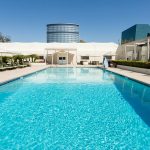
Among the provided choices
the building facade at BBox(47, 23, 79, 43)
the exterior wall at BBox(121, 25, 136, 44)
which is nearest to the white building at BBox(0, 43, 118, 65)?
the exterior wall at BBox(121, 25, 136, 44)

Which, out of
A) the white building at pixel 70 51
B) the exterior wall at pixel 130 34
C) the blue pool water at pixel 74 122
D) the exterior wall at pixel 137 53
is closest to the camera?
the blue pool water at pixel 74 122

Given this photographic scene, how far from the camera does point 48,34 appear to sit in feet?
632

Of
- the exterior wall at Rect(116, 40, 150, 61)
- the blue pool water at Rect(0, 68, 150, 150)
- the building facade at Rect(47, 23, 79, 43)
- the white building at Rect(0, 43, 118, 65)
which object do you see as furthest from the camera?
the building facade at Rect(47, 23, 79, 43)

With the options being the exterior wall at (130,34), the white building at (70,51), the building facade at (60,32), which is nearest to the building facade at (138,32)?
the exterior wall at (130,34)

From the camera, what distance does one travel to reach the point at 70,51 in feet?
148

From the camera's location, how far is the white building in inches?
1759

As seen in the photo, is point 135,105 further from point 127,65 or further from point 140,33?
point 140,33

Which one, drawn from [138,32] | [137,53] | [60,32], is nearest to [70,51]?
[137,53]

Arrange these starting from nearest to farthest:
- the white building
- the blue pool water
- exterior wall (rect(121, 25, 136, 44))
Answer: the blue pool water, the white building, exterior wall (rect(121, 25, 136, 44))

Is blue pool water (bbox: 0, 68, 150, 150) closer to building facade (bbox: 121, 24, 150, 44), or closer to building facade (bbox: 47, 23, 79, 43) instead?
building facade (bbox: 121, 24, 150, 44)

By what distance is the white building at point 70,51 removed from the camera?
44.7m

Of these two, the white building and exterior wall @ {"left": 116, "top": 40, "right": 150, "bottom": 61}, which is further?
the white building

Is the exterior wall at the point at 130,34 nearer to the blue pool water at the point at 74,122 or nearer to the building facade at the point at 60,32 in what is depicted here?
the blue pool water at the point at 74,122

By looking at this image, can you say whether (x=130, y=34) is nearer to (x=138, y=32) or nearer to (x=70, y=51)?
(x=138, y=32)
